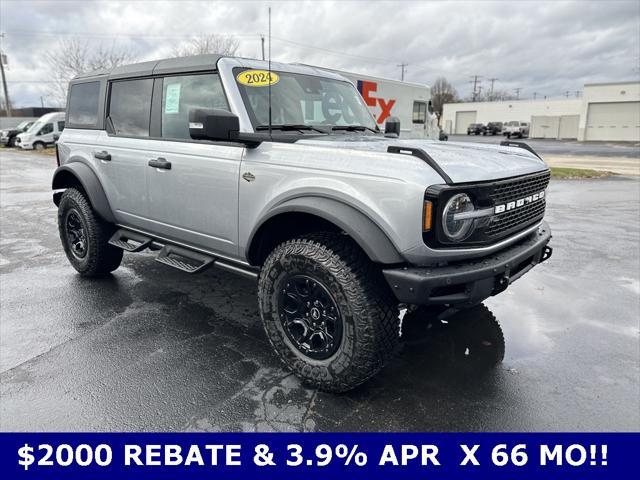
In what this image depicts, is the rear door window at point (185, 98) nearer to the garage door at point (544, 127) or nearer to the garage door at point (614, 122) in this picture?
the garage door at point (614, 122)

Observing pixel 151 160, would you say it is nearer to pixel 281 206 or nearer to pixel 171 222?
pixel 171 222

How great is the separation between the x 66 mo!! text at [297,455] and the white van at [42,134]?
1182 inches

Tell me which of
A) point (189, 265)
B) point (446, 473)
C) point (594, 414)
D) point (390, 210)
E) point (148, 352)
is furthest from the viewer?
point (189, 265)

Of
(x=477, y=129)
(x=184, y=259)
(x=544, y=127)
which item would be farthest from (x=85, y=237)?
(x=544, y=127)

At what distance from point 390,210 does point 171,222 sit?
2.14 metres

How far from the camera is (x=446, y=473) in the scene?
238 centimetres

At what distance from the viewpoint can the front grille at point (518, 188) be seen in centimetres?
277

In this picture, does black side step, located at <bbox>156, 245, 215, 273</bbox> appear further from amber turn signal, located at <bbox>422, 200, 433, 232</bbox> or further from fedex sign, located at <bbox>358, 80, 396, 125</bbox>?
fedex sign, located at <bbox>358, 80, 396, 125</bbox>

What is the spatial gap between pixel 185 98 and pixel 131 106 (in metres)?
0.85

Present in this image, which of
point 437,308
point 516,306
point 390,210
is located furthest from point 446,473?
point 516,306

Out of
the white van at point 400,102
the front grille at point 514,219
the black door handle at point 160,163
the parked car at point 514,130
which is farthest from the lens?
the parked car at point 514,130

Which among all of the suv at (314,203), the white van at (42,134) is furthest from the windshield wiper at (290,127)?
the white van at (42,134)

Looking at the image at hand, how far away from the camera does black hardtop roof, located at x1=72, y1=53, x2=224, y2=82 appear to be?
145 inches

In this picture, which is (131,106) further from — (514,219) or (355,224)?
(514,219)
